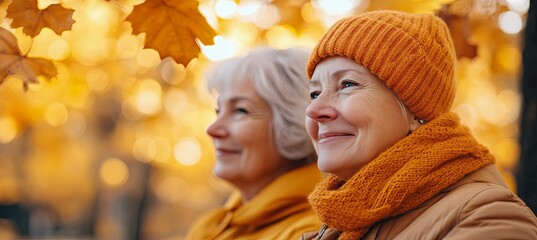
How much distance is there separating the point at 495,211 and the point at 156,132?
10991mm

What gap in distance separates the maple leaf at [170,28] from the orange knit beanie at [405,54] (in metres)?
0.64

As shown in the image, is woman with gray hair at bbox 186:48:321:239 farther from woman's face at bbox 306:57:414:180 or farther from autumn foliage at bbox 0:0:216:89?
woman's face at bbox 306:57:414:180

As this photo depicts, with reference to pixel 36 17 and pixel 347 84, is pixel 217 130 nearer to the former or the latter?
pixel 36 17

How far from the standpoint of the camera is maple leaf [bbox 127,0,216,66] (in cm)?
308

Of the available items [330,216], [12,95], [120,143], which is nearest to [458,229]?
[330,216]

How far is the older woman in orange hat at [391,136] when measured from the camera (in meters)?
2.33

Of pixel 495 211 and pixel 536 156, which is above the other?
pixel 495 211

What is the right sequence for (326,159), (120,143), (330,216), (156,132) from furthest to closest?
(120,143) < (156,132) < (326,159) < (330,216)

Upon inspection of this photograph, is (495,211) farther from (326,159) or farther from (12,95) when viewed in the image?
(12,95)

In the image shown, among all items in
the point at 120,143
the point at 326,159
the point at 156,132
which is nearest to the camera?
the point at 326,159

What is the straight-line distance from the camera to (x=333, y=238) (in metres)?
2.59

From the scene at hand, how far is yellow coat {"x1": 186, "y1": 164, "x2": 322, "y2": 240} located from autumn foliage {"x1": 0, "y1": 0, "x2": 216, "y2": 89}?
0.78 metres

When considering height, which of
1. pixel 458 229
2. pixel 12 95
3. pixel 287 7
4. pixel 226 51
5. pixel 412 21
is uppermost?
pixel 412 21

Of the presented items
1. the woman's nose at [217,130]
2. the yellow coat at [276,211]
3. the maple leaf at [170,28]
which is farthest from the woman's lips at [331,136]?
the woman's nose at [217,130]
